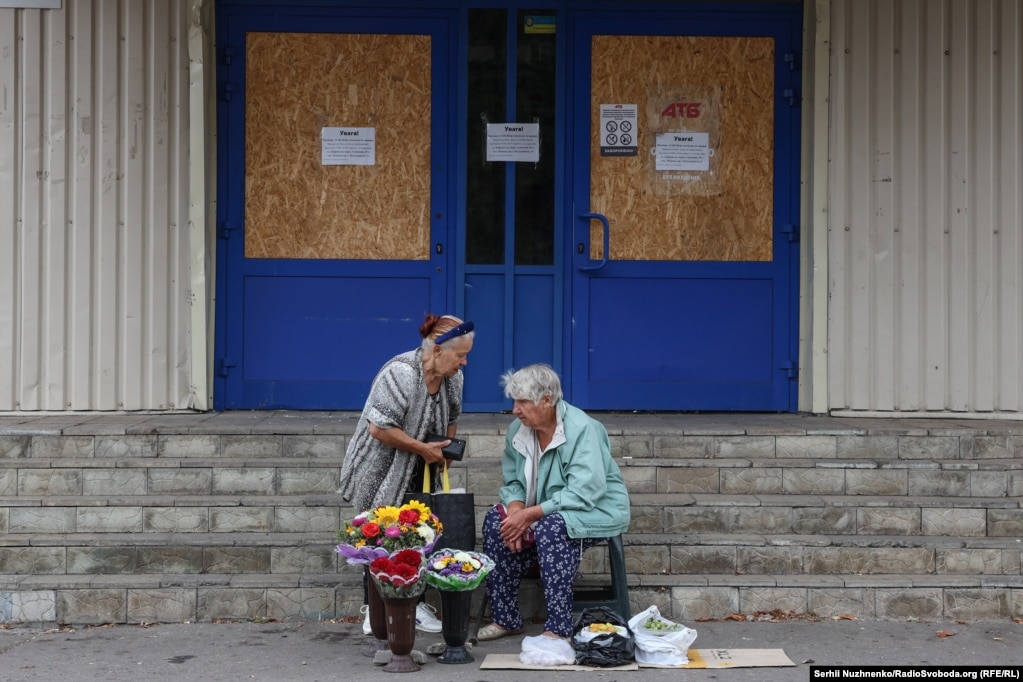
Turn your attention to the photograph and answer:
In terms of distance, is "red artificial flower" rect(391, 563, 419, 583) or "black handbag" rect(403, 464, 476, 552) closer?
"red artificial flower" rect(391, 563, 419, 583)

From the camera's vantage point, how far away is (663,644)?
5.52 m

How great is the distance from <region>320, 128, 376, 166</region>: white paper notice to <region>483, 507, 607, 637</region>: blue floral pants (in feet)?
9.93

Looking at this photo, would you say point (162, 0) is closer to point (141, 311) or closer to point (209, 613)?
point (141, 311)

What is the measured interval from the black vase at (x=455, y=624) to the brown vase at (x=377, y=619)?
0.84ft

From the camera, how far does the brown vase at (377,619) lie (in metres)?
5.64

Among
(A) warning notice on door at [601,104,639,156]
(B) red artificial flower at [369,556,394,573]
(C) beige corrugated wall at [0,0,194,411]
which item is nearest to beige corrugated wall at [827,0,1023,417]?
(A) warning notice on door at [601,104,639,156]

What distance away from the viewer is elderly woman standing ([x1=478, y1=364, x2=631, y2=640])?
5699 mm

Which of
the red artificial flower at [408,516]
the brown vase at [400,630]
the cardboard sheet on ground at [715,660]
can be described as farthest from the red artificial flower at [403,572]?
the cardboard sheet on ground at [715,660]

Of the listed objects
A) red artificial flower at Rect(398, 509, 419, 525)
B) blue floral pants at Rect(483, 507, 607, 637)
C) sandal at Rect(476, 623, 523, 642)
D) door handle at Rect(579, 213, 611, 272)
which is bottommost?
sandal at Rect(476, 623, 523, 642)

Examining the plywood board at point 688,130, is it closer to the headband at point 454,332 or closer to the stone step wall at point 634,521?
the stone step wall at point 634,521

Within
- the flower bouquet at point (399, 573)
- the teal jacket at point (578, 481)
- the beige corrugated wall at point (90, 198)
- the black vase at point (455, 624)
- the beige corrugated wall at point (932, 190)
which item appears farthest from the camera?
the beige corrugated wall at point (932, 190)

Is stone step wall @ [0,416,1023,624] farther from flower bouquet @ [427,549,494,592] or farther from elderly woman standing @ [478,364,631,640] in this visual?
flower bouquet @ [427,549,494,592]

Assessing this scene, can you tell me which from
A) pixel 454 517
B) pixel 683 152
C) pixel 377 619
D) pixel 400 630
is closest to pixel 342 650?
pixel 377 619

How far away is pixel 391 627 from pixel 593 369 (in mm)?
3195
